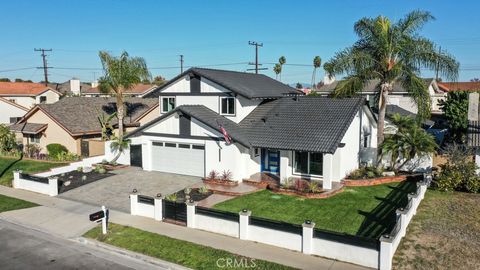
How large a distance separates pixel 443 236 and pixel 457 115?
20.9m

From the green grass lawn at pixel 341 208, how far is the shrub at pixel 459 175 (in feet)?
5.08

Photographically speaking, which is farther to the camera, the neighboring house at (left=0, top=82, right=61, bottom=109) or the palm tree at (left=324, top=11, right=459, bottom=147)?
the neighboring house at (left=0, top=82, right=61, bottom=109)

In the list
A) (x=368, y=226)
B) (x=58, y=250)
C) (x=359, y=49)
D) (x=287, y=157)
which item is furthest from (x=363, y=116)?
(x=58, y=250)

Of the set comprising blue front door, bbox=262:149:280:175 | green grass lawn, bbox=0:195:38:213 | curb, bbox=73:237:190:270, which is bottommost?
curb, bbox=73:237:190:270

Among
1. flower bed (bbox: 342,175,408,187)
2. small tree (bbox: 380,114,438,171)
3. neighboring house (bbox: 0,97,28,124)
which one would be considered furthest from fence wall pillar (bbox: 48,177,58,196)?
neighboring house (bbox: 0,97,28,124)

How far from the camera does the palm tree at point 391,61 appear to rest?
21.5m

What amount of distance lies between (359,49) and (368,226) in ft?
39.5

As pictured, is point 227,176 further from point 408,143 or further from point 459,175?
point 459,175

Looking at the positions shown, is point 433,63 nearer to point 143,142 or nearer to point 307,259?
point 307,259

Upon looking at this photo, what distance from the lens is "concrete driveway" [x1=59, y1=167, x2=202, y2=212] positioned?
1952 centimetres

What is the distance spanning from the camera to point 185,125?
76.2 feet

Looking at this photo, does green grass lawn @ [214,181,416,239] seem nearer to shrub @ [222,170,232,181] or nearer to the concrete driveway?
shrub @ [222,170,232,181]

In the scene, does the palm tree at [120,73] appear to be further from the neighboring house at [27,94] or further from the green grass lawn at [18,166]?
the neighboring house at [27,94]

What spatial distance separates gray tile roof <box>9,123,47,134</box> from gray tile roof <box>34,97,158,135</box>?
4.48ft
